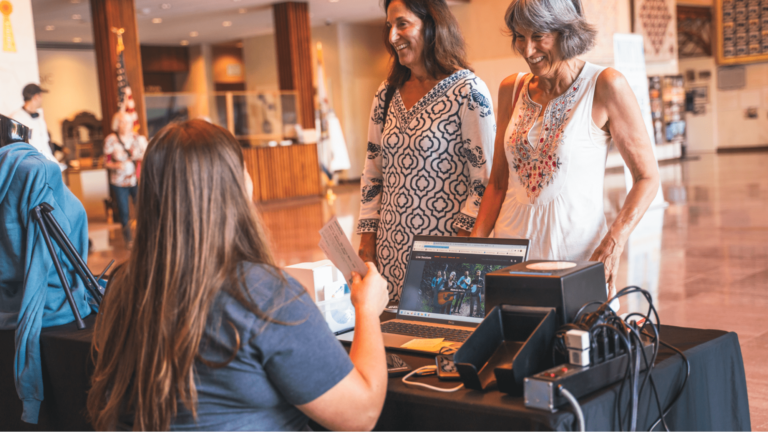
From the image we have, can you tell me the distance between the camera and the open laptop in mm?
1763

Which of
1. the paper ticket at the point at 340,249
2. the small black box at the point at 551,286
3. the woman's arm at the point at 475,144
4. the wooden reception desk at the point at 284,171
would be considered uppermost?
the woman's arm at the point at 475,144

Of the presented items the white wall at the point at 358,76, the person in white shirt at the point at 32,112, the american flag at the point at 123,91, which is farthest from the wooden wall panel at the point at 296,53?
the person in white shirt at the point at 32,112

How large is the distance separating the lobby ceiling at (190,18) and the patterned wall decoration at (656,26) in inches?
229

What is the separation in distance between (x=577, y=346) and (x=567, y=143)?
84cm

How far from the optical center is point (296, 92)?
45.7ft

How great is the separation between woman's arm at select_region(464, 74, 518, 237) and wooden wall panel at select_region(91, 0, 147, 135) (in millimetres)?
10202

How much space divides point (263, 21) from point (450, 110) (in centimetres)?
1513

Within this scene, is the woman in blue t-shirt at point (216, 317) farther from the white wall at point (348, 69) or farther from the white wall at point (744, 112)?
the white wall at point (744, 112)

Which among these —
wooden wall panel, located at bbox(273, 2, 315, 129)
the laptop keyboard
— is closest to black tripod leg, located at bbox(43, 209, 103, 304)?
the laptop keyboard

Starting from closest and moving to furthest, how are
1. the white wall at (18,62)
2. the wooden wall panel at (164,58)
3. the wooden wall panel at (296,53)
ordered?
the white wall at (18,62), the wooden wall panel at (296,53), the wooden wall panel at (164,58)

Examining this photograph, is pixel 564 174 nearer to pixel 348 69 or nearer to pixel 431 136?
pixel 431 136

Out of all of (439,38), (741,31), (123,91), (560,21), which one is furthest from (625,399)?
(741,31)

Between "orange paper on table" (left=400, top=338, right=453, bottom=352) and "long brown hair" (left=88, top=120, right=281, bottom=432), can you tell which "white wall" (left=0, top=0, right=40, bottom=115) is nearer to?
"orange paper on table" (left=400, top=338, right=453, bottom=352)

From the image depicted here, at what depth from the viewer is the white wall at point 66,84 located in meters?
18.0
